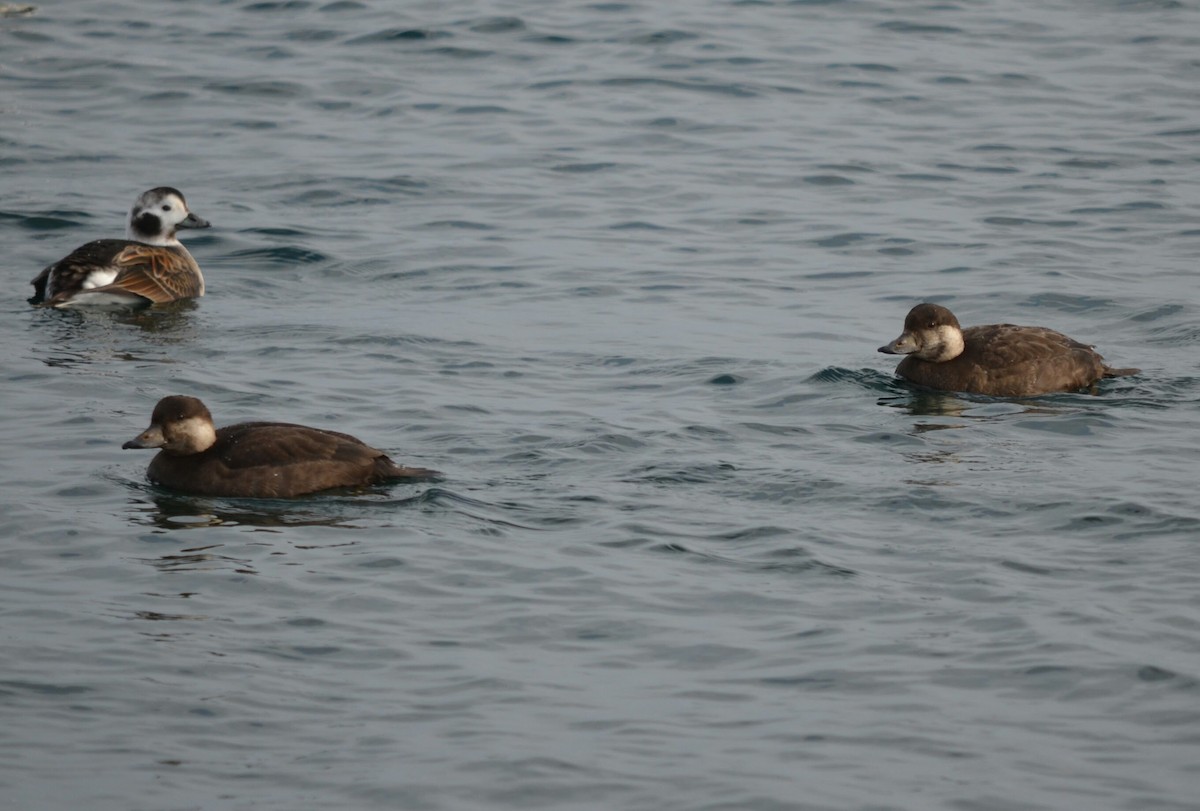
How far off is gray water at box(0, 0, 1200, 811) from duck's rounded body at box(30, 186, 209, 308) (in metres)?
0.28

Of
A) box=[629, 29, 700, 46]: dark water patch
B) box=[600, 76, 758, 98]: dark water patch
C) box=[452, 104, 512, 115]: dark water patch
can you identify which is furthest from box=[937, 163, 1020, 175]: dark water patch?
box=[629, 29, 700, 46]: dark water patch

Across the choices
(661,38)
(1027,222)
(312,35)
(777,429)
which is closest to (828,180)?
(1027,222)

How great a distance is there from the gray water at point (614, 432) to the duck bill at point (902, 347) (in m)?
0.30

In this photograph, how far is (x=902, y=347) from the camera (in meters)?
13.6

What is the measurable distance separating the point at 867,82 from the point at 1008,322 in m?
9.43

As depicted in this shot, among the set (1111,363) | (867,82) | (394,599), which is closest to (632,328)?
(1111,363)

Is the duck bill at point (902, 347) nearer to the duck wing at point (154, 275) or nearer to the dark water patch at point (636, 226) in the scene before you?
the dark water patch at point (636, 226)

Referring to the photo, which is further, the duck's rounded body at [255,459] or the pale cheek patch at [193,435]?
the pale cheek patch at [193,435]

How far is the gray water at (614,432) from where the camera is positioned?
7.79 m

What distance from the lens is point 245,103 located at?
2320 cm

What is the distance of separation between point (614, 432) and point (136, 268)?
586 cm

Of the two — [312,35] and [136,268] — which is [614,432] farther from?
[312,35]

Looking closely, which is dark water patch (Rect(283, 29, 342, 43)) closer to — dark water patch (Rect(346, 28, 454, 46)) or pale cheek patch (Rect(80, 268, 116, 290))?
dark water patch (Rect(346, 28, 454, 46))

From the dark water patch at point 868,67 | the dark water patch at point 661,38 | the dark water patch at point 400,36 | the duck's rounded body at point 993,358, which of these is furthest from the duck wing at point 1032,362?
the dark water patch at point 400,36
